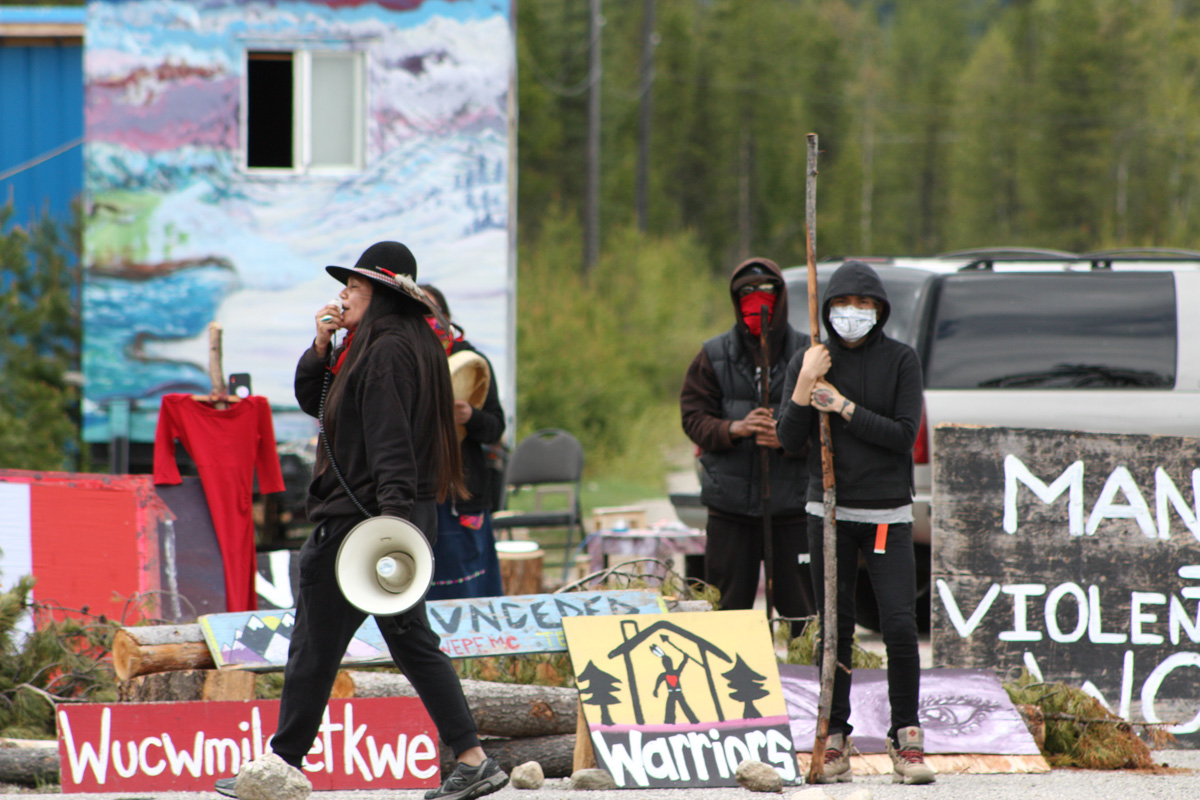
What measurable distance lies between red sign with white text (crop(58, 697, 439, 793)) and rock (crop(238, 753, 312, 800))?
0.52 meters

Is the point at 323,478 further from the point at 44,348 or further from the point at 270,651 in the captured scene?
the point at 44,348

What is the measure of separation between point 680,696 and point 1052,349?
3.29m

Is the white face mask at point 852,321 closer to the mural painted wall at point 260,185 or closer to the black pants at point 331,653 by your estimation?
the black pants at point 331,653

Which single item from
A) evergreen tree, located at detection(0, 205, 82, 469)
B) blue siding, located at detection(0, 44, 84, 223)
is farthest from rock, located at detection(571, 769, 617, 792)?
blue siding, located at detection(0, 44, 84, 223)

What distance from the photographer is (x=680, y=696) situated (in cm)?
497

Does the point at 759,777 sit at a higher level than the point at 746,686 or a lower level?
lower

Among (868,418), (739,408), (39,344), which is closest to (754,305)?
(739,408)

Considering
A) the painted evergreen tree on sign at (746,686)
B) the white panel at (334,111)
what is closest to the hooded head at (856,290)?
the painted evergreen tree on sign at (746,686)

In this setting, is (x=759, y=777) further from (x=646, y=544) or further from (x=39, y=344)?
(x=39, y=344)

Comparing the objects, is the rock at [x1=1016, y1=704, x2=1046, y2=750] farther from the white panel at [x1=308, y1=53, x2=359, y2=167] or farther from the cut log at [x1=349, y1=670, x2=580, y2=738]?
the white panel at [x1=308, y1=53, x2=359, y2=167]

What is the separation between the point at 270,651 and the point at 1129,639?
3.88 meters

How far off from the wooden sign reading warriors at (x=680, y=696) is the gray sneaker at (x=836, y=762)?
0.50 ft

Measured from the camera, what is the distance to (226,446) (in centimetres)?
632

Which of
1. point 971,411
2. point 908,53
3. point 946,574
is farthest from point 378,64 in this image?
point 908,53
